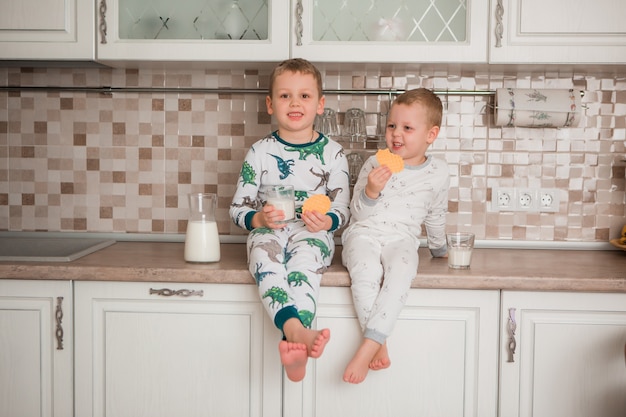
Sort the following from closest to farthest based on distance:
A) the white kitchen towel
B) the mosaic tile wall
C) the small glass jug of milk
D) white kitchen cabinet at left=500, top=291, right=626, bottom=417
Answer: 1. white kitchen cabinet at left=500, top=291, right=626, bottom=417
2. the small glass jug of milk
3. the white kitchen towel
4. the mosaic tile wall

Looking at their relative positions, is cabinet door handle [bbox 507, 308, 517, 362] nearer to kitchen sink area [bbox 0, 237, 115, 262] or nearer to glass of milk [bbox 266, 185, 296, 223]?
glass of milk [bbox 266, 185, 296, 223]

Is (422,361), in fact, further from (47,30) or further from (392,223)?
(47,30)

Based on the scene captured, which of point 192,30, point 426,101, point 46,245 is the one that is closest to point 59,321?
point 46,245

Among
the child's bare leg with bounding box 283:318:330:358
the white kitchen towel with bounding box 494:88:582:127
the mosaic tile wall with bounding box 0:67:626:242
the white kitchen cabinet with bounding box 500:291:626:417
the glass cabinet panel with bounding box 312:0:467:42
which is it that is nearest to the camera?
the child's bare leg with bounding box 283:318:330:358

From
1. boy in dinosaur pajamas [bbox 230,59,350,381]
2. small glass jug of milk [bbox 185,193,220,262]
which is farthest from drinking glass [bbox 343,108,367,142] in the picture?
small glass jug of milk [bbox 185,193,220,262]

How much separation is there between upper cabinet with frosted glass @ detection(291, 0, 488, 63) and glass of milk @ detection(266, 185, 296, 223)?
1.45 feet

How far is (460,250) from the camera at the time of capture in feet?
6.31

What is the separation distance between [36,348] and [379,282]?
0.97 m

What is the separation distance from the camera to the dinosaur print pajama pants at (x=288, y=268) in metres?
1.74

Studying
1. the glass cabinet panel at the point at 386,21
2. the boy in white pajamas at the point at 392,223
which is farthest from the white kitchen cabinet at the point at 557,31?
the boy in white pajamas at the point at 392,223

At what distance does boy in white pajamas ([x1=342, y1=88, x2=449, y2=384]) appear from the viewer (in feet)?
5.80

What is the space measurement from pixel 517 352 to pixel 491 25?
943 mm

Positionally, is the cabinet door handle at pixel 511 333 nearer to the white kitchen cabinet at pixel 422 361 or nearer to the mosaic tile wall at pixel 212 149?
the white kitchen cabinet at pixel 422 361

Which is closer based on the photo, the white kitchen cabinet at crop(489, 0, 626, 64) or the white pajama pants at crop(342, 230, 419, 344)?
the white pajama pants at crop(342, 230, 419, 344)
